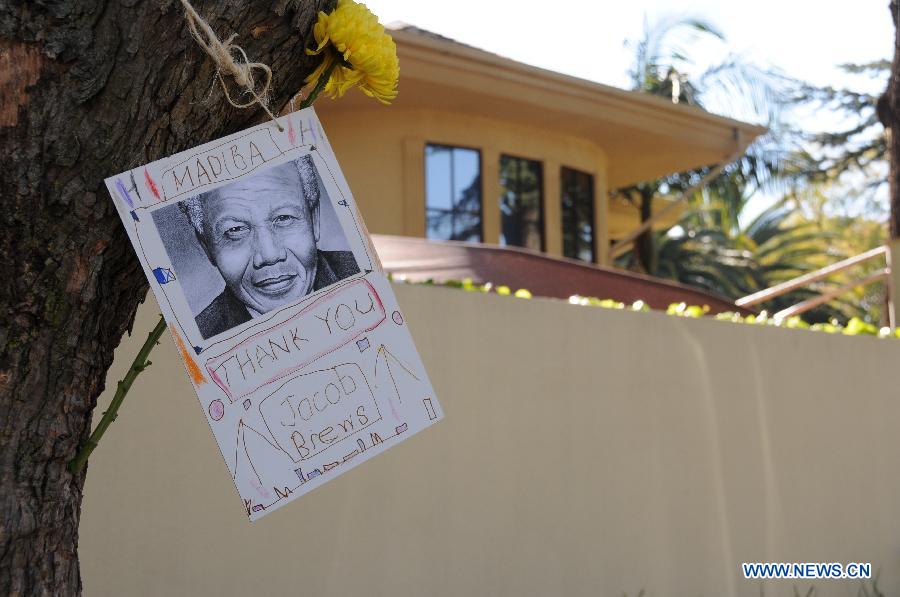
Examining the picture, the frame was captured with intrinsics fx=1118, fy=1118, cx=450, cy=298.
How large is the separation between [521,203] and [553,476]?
6.43m

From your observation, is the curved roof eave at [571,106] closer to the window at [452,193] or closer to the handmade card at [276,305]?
the window at [452,193]

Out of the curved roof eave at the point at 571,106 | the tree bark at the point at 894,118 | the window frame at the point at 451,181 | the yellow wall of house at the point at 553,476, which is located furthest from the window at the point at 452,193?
the yellow wall of house at the point at 553,476

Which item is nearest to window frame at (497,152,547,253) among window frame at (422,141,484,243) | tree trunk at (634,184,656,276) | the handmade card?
window frame at (422,141,484,243)

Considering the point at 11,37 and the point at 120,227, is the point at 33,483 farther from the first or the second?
the point at 11,37

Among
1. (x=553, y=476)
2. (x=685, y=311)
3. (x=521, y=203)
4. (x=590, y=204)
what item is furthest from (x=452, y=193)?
(x=553, y=476)

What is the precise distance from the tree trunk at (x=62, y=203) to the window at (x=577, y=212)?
1039 centimetres

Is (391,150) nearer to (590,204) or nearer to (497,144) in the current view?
(497,144)

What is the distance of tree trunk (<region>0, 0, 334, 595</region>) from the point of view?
6.11 feet

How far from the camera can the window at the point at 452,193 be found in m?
11.1

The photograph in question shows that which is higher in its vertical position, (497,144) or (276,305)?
(276,305)

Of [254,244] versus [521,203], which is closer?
[254,244]

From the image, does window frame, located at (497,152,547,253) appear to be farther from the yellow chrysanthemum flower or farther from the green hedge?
the yellow chrysanthemum flower

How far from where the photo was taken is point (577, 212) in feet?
41.3

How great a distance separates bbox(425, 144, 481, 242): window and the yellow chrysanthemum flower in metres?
8.91
